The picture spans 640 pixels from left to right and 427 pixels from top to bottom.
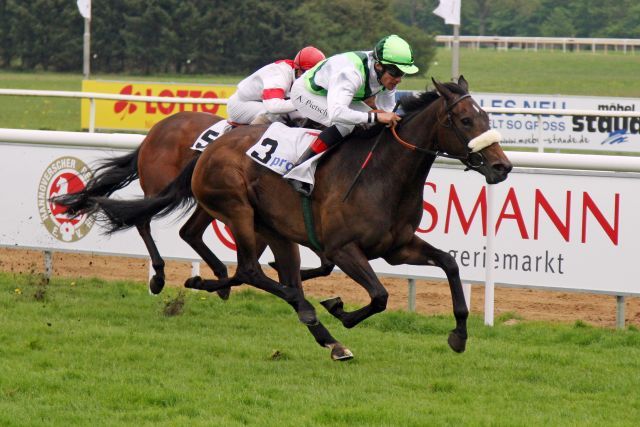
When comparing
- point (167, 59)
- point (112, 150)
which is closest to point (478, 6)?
point (167, 59)

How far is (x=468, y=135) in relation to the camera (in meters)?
5.49

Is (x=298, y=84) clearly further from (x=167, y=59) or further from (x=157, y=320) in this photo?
(x=167, y=59)

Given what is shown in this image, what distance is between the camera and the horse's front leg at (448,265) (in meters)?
5.75

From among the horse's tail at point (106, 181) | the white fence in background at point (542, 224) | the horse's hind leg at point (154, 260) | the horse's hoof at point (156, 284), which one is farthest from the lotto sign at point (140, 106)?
the white fence in background at point (542, 224)

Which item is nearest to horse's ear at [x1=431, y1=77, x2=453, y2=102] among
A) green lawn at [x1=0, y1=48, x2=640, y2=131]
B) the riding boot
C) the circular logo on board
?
the riding boot

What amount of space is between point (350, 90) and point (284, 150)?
0.47 metres

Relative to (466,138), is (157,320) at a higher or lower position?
lower

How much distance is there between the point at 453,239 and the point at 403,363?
1.44 metres

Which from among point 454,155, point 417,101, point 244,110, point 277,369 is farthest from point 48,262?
point 454,155

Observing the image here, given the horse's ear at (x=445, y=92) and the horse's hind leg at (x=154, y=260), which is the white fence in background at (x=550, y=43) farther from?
the horse's ear at (x=445, y=92)

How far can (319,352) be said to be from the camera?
613 centimetres

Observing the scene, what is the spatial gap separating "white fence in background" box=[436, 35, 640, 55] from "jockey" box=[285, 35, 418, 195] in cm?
4264

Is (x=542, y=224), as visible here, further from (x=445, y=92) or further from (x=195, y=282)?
(x=195, y=282)

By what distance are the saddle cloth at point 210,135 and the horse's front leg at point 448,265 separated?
1.65 metres
